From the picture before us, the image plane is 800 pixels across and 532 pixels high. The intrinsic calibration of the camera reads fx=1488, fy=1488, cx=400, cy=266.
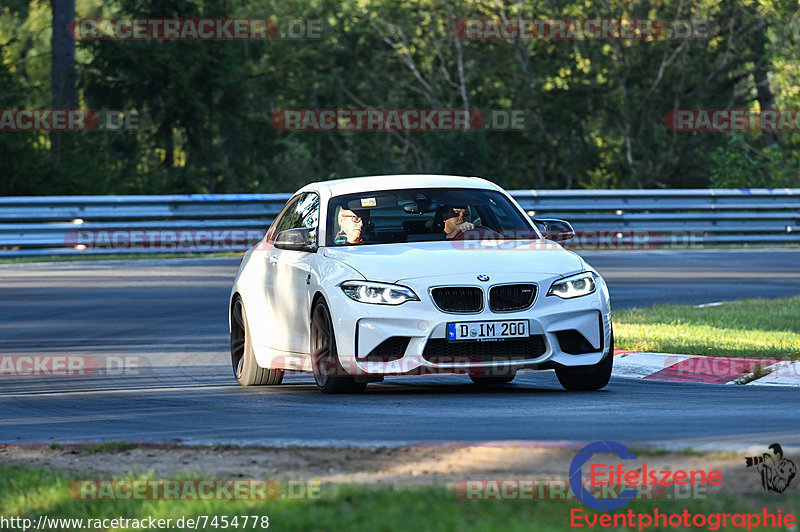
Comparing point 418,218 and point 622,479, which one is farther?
point 418,218

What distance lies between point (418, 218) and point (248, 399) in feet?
6.49

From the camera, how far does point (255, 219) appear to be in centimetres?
2720

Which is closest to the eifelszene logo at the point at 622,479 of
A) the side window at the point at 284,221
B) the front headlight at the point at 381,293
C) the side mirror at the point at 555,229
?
the front headlight at the point at 381,293

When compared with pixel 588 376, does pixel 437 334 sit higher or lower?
higher

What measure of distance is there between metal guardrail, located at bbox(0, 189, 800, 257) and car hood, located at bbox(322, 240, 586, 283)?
1530 cm

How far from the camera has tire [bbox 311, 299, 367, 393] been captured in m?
10.5

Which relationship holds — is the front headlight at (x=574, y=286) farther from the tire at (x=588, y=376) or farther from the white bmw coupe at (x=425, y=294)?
the tire at (x=588, y=376)

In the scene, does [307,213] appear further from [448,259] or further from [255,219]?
[255,219]

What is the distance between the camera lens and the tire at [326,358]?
10547mm

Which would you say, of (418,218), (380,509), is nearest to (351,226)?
(418,218)

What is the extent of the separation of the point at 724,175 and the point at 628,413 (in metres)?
28.5

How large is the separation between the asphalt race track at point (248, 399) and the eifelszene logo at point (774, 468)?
37 centimetres

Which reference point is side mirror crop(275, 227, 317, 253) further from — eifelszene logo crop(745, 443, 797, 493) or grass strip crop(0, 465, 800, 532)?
eifelszene logo crop(745, 443, 797, 493)

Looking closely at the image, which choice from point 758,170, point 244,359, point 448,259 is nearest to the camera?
point 448,259
